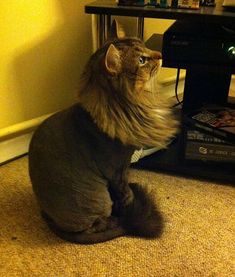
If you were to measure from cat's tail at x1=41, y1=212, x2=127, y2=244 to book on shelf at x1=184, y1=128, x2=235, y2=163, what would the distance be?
0.44m

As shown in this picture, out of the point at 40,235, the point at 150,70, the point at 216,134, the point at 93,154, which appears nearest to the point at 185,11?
the point at 150,70

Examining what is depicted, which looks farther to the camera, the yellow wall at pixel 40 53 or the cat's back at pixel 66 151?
the yellow wall at pixel 40 53

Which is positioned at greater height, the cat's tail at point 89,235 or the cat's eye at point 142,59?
the cat's eye at point 142,59

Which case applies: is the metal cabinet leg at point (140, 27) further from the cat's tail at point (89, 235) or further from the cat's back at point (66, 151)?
the cat's tail at point (89, 235)

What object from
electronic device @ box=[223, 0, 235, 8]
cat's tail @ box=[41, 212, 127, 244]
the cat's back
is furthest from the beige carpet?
electronic device @ box=[223, 0, 235, 8]

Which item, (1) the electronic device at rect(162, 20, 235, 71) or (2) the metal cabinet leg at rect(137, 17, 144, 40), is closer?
(1) the electronic device at rect(162, 20, 235, 71)

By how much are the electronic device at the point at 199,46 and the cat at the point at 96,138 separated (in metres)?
0.25

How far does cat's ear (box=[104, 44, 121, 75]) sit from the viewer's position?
74cm

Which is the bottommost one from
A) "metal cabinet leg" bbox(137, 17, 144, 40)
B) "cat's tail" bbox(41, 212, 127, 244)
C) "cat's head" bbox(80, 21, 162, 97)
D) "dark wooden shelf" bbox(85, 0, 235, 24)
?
"cat's tail" bbox(41, 212, 127, 244)

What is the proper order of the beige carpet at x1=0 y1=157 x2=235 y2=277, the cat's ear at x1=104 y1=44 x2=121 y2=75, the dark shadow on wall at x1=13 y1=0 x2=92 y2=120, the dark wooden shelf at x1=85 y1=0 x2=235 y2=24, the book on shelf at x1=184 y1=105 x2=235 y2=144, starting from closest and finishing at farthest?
the cat's ear at x1=104 y1=44 x2=121 y2=75 → the beige carpet at x1=0 y1=157 x2=235 y2=277 → the dark wooden shelf at x1=85 y1=0 x2=235 y2=24 → the book on shelf at x1=184 y1=105 x2=235 y2=144 → the dark shadow on wall at x1=13 y1=0 x2=92 y2=120

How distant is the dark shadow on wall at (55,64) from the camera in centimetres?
128

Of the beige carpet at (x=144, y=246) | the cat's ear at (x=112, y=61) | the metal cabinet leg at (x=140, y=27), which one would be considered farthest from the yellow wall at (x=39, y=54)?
the cat's ear at (x=112, y=61)

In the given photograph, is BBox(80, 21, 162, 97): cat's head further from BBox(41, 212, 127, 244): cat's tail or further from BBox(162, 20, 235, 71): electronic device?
BBox(41, 212, 127, 244): cat's tail

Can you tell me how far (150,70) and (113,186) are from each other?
13.2 inches
